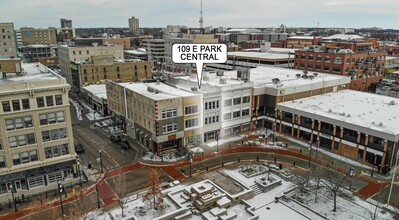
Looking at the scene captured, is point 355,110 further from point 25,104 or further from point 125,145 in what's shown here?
point 25,104

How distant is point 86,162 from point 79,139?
1241cm

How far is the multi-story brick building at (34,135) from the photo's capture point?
39969 millimetres

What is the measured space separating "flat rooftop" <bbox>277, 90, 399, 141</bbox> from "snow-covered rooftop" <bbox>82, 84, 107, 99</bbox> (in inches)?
1894

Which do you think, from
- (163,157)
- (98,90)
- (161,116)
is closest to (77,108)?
(98,90)

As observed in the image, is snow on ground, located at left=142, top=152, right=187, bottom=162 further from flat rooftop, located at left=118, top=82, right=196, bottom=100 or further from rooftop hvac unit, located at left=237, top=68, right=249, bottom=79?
rooftop hvac unit, located at left=237, top=68, right=249, bottom=79

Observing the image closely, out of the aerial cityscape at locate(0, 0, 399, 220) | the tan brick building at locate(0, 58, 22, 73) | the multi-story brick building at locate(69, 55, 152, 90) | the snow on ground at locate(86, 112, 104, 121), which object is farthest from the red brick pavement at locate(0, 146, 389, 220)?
the multi-story brick building at locate(69, 55, 152, 90)

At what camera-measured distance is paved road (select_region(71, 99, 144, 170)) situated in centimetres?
5170

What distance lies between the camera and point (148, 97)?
2098 inches

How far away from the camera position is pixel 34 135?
41750mm

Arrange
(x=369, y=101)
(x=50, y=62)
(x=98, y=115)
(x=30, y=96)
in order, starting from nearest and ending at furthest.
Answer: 1. (x=30, y=96)
2. (x=369, y=101)
3. (x=98, y=115)
4. (x=50, y=62)

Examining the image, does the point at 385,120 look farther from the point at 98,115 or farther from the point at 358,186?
the point at 98,115

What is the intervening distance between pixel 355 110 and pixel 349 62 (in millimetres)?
36762

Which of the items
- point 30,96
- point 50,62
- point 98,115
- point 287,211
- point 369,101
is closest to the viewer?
point 287,211

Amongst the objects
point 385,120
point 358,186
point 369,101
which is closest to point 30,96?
point 358,186
